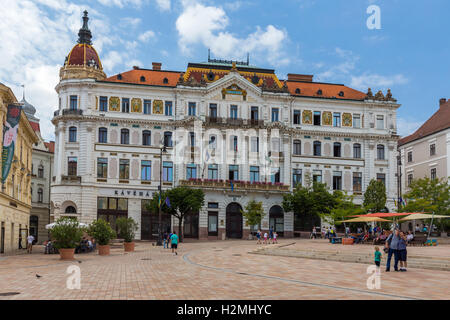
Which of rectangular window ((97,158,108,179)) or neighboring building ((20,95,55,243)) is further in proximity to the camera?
neighboring building ((20,95,55,243))

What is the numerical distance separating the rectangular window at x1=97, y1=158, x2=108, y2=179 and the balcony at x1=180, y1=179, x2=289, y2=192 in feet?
28.9

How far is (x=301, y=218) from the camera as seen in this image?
60.5 m

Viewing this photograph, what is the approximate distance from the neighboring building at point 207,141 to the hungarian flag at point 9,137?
74.6ft

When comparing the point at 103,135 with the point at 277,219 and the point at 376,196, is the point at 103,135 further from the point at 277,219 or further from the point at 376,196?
the point at 376,196

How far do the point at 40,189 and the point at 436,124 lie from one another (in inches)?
2154

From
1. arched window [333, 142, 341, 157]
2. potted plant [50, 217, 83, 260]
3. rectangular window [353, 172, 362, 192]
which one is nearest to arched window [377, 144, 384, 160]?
rectangular window [353, 172, 362, 192]

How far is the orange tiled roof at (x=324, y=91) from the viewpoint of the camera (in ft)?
213

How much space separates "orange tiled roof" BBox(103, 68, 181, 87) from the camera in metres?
60.9

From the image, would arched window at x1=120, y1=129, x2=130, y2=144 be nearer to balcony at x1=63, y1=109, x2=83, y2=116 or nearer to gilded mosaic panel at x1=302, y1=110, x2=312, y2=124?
balcony at x1=63, y1=109, x2=83, y2=116

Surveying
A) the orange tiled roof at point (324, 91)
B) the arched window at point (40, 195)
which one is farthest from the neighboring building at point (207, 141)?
the arched window at point (40, 195)

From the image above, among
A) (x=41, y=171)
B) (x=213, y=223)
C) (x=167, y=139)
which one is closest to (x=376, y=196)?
(x=213, y=223)
